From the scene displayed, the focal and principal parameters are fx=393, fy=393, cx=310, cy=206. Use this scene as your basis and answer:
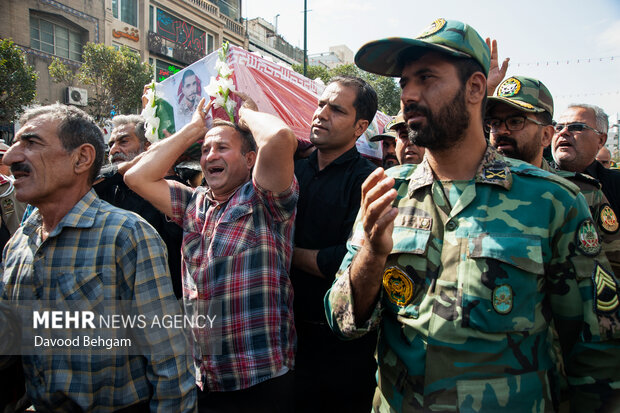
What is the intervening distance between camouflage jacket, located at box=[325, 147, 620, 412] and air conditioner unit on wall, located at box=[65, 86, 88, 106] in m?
22.5

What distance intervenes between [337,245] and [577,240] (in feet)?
4.01

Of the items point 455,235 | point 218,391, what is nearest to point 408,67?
point 455,235

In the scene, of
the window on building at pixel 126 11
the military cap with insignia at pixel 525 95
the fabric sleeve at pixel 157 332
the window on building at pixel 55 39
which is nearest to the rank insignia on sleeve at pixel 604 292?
the military cap with insignia at pixel 525 95

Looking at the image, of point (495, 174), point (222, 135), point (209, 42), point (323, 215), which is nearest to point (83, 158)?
point (222, 135)

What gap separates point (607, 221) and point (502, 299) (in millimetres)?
1275

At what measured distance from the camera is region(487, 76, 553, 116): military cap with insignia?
244 centimetres

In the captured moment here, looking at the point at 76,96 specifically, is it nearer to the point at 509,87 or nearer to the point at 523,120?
the point at 509,87

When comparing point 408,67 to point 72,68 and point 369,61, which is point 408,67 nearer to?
point 369,61

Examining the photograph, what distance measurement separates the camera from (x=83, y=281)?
1.65m

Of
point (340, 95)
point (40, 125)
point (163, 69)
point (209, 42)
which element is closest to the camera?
point (40, 125)

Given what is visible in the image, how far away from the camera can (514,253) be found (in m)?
1.26

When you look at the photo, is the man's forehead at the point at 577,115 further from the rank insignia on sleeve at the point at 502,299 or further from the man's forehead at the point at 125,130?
the man's forehead at the point at 125,130

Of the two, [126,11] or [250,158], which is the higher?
[126,11]

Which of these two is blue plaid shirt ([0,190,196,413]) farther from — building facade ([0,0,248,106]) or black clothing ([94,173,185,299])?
building facade ([0,0,248,106])
